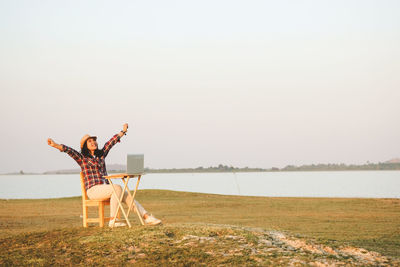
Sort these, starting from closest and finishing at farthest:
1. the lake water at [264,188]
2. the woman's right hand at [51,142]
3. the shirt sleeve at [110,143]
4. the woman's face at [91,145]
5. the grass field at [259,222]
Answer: the grass field at [259,222] → the woman's right hand at [51,142] → the woman's face at [91,145] → the shirt sleeve at [110,143] → the lake water at [264,188]

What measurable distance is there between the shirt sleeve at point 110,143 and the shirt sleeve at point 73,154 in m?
0.46

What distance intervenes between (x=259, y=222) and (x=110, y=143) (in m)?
5.75

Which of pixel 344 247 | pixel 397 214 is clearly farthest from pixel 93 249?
pixel 397 214

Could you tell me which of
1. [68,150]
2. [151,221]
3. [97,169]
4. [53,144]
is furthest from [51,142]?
[151,221]

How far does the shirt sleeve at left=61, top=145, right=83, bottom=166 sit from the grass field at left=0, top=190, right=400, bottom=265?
3.69 ft

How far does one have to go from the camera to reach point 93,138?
8.93m

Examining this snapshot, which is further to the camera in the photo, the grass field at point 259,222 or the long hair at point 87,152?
the long hair at point 87,152

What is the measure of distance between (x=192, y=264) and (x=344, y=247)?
2.34 m

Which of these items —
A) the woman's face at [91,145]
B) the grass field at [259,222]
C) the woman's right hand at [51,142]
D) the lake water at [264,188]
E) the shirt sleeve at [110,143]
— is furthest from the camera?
the lake water at [264,188]

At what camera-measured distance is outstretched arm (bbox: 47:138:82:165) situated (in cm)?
832

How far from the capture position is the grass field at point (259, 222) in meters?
7.75

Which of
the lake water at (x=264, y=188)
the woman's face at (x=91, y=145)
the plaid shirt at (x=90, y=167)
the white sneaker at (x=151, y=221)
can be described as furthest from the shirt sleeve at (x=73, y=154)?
the lake water at (x=264, y=188)

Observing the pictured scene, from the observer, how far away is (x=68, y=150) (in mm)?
8602

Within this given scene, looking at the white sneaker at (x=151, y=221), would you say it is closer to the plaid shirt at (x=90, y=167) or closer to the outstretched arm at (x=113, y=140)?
the plaid shirt at (x=90, y=167)
